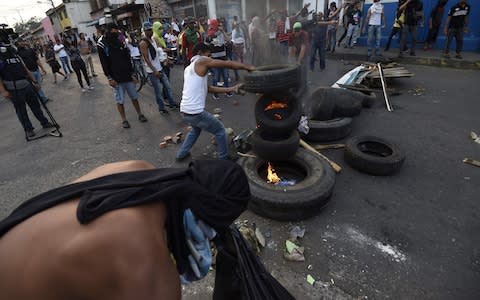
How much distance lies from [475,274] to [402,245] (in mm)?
623

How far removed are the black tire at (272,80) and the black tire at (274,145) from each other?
0.68m

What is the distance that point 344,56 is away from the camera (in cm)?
1170

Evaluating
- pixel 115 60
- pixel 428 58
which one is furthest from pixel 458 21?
pixel 115 60

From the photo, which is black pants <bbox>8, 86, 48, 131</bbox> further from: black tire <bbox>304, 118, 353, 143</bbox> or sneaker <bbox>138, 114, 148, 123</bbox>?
black tire <bbox>304, 118, 353, 143</bbox>

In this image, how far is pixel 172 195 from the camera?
1.17m

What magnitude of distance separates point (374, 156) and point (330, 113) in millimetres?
1411

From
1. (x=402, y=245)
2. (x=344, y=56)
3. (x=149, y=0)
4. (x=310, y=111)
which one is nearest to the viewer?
(x=402, y=245)

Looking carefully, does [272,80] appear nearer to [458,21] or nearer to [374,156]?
[374,156]

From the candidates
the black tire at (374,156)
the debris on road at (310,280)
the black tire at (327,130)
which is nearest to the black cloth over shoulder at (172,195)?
the debris on road at (310,280)

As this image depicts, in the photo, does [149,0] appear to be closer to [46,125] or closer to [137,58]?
[137,58]

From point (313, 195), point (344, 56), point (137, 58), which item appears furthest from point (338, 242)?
point (344, 56)

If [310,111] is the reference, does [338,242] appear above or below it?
below

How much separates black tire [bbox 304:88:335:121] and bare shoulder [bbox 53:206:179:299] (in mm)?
4780

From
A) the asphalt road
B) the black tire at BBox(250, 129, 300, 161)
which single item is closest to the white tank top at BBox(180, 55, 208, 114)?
the black tire at BBox(250, 129, 300, 161)
